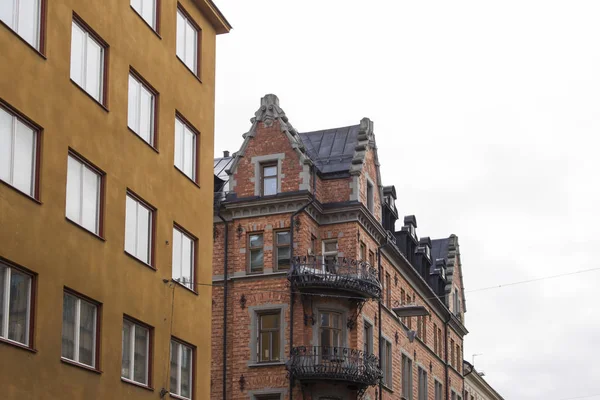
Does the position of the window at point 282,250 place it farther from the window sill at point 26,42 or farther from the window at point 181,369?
the window sill at point 26,42

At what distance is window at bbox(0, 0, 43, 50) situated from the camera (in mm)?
23297

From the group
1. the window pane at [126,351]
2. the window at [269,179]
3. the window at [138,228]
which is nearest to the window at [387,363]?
the window at [269,179]

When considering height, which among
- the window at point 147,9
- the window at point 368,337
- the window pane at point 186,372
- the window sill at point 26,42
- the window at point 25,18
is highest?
the window at point 147,9

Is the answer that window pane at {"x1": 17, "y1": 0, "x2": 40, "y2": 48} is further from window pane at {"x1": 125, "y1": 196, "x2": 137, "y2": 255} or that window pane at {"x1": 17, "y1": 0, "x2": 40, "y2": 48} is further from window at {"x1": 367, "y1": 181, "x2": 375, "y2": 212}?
window at {"x1": 367, "y1": 181, "x2": 375, "y2": 212}

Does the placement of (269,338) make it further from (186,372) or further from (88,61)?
(88,61)

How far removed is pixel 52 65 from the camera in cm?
2488

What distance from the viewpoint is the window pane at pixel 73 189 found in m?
25.4

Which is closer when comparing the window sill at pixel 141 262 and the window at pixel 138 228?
the window sill at pixel 141 262

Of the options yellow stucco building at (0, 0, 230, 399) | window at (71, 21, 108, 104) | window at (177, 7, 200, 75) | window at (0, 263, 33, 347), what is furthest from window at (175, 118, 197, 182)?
window at (0, 263, 33, 347)

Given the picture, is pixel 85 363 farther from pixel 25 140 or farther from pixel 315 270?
pixel 315 270

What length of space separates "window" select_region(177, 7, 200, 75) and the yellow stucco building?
6cm

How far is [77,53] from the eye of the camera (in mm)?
26406

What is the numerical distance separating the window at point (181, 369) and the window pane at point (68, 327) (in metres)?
5.76

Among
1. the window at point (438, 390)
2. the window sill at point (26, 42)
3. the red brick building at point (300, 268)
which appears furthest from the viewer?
the window at point (438, 390)
